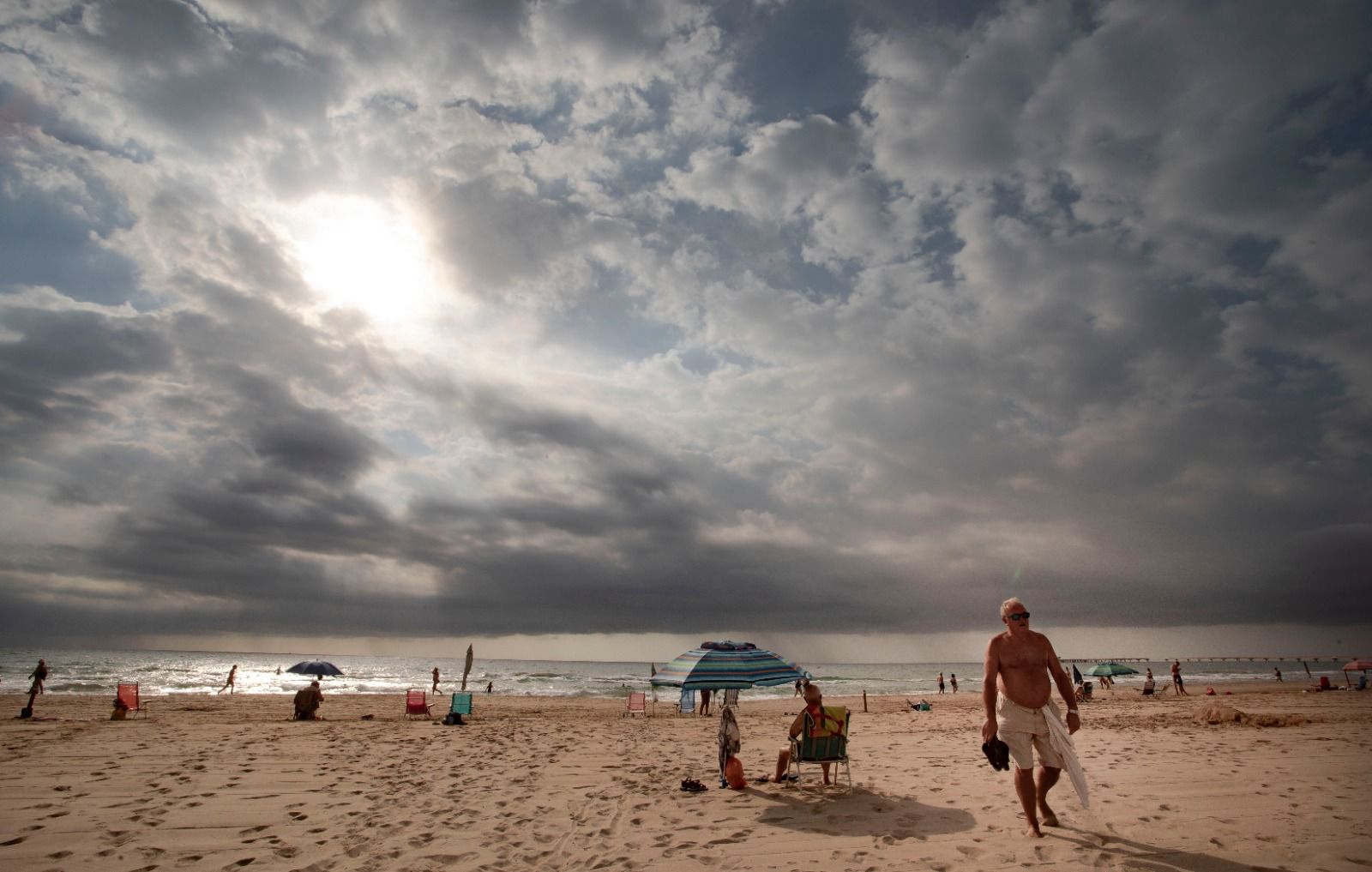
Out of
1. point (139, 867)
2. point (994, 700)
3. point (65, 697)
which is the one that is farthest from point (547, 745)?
point (65, 697)

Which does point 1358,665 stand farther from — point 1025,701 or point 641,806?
point 641,806

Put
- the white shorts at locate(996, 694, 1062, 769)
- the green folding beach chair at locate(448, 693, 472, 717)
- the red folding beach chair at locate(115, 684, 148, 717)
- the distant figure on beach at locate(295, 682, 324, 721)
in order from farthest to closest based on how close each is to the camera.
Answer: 1. the distant figure on beach at locate(295, 682, 324, 721)
2. the green folding beach chair at locate(448, 693, 472, 717)
3. the red folding beach chair at locate(115, 684, 148, 717)
4. the white shorts at locate(996, 694, 1062, 769)

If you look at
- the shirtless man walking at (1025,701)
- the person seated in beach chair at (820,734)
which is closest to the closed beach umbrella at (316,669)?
the person seated in beach chair at (820,734)

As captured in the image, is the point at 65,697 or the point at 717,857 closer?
the point at 717,857

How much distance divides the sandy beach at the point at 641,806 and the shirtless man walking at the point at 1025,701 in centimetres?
42

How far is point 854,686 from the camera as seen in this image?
2218 inches

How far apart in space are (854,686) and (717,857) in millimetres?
56042

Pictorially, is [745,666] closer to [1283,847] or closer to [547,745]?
[1283,847]

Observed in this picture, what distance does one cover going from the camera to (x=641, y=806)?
24.5ft

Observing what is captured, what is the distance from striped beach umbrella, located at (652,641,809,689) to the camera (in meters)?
7.71

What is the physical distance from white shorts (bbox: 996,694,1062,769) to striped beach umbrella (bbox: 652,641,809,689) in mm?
2371

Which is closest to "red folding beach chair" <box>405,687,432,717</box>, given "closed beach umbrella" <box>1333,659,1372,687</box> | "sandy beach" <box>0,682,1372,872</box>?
"sandy beach" <box>0,682,1372,872</box>

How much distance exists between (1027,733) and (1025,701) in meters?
0.27

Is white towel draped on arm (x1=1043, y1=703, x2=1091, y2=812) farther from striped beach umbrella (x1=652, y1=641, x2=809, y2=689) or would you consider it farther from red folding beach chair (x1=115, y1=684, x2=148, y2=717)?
red folding beach chair (x1=115, y1=684, x2=148, y2=717)
